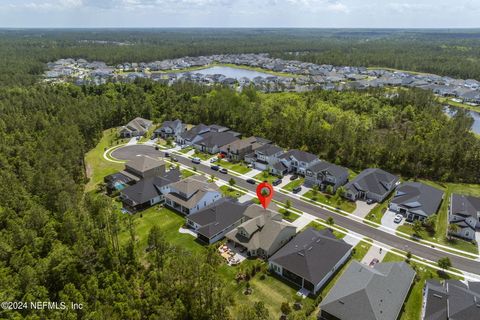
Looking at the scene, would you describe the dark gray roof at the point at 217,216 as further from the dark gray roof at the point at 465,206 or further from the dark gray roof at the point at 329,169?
the dark gray roof at the point at 465,206

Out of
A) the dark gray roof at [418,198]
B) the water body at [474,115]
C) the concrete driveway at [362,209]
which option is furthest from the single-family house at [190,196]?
the water body at [474,115]

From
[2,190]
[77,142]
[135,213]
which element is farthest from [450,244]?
[77,142]

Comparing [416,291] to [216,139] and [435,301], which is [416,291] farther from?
[216,139]

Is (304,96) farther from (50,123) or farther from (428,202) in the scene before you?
(50,123)

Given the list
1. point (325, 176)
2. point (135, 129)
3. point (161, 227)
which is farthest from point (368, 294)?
point (135, 129)

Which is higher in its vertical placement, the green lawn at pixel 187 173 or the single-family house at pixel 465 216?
the single-family house at pixel 465 216
